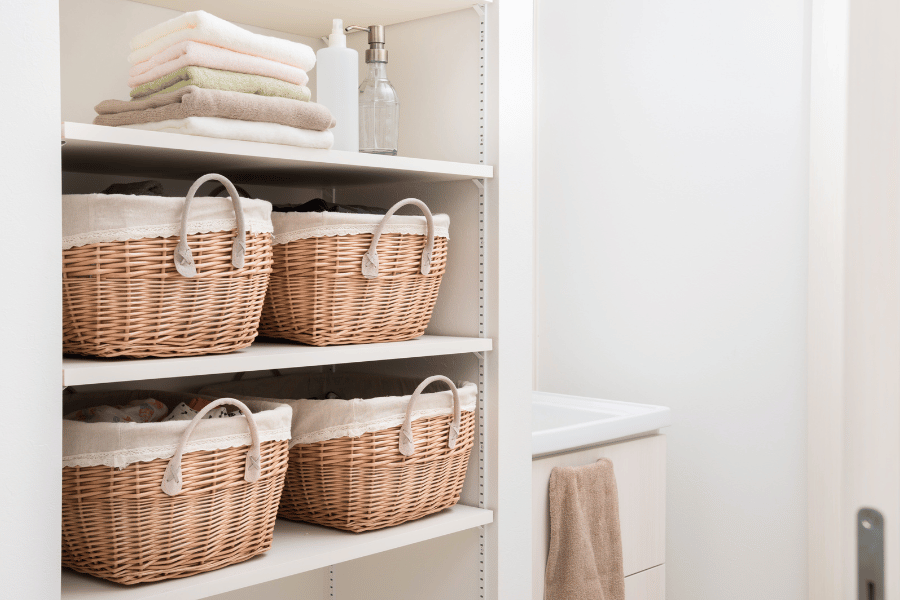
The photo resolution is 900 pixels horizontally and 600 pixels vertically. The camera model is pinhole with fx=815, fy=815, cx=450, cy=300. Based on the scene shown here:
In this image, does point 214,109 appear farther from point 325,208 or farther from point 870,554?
point 870,554

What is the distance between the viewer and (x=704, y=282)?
2.14 metres

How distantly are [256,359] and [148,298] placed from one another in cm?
16

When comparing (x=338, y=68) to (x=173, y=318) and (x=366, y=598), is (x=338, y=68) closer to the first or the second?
(x=173, y=318)

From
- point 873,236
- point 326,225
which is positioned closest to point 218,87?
point 326,225

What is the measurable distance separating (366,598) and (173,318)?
806mm

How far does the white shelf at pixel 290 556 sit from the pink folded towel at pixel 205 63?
0.64 meters

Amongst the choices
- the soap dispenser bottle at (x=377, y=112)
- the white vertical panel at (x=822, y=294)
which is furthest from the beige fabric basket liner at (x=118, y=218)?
the white vertical panel at (x=822, y=294)

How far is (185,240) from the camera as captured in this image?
0.97m

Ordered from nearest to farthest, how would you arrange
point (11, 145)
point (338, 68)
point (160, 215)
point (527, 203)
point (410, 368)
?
point (11, 145)
point (160, 215)
point (338, 68)
point (527, 203)
point (410, 368)

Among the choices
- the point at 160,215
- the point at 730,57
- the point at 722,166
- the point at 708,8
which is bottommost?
the point at 160,215

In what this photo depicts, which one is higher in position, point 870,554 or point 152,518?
point 870,554

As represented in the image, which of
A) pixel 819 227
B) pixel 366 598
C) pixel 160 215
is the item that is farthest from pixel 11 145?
pixel 819 227

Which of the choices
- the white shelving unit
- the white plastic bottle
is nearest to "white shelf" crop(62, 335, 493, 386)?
the white shelving unit

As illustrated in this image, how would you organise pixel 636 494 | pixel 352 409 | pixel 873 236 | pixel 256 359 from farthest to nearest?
pixel 636 494
pixel 352 409
pixel 256 359
pixel 873 236
